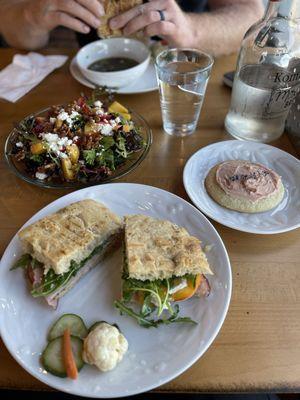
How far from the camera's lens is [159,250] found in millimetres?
923

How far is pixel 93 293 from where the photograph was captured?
36.4 inches

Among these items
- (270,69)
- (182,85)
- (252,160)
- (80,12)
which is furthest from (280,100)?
(80,12)

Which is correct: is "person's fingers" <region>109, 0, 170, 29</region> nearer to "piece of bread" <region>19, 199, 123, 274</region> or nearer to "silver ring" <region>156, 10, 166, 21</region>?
"silver ring" <region>156, 10, 166, 21</region>

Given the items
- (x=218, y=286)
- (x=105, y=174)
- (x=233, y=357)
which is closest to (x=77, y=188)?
(x=105, y=174)

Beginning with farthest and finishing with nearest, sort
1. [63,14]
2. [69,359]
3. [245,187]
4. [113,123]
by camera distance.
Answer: [63,14] < [113,123] < [245,187] < [69,359]

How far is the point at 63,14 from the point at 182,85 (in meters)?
0.80

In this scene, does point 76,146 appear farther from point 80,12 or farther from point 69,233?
point 80,12

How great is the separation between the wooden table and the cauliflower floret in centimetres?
13

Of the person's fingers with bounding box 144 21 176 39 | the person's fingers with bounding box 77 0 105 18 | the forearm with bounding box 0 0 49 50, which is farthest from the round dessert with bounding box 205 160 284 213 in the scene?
the forearm with bounding box 0 0 49 50

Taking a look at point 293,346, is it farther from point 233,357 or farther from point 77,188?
point 77,188

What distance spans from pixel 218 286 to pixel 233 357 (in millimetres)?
167

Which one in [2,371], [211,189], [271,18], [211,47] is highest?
[271,18]

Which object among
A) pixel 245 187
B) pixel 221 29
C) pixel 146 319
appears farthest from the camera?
pixel 221 29

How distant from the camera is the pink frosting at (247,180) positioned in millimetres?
1064
